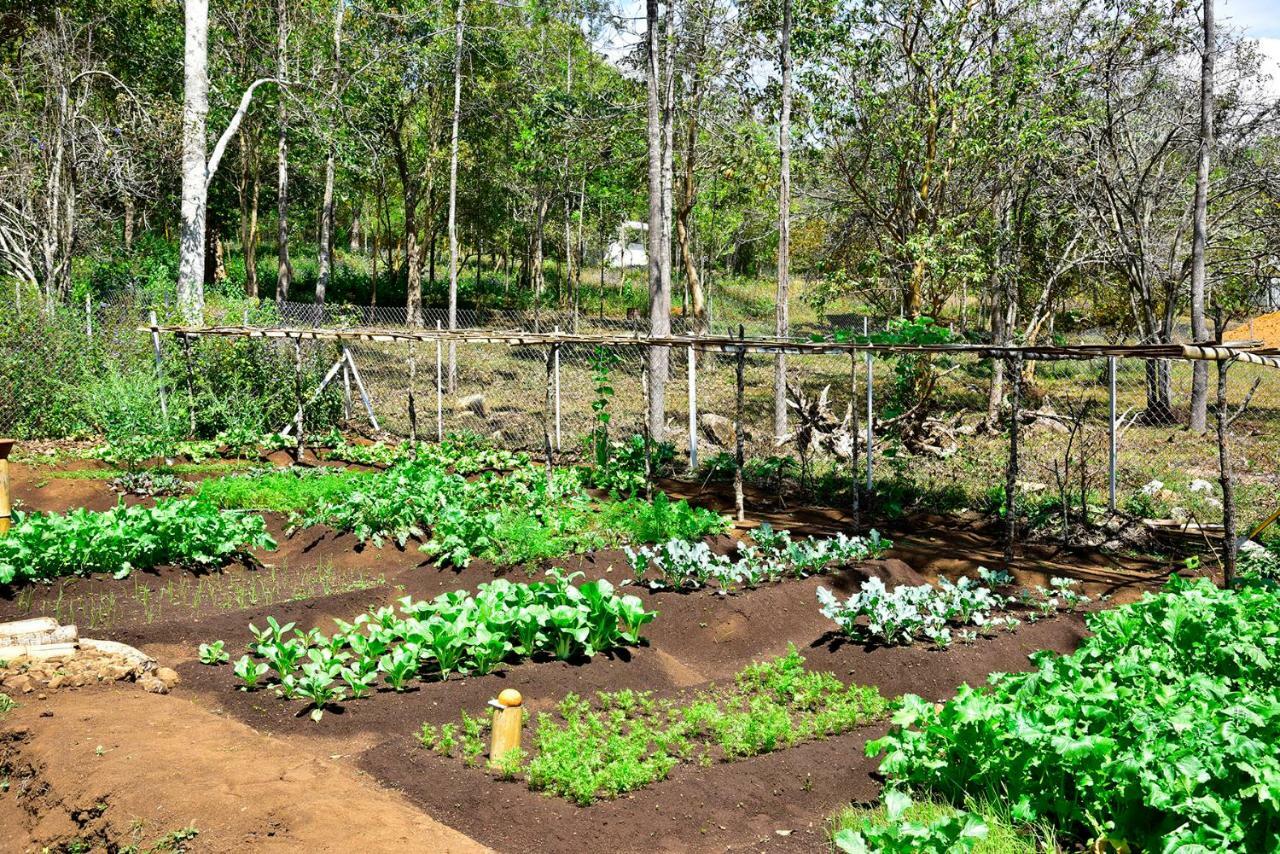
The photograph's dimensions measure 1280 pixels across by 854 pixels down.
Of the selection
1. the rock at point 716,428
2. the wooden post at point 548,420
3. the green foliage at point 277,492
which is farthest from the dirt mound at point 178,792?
the rock at point 716,428

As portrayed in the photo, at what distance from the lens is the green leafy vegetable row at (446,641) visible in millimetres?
5684

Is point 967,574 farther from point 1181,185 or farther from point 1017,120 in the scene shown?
point 1181,185

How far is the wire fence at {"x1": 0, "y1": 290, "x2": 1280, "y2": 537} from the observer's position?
11211mm

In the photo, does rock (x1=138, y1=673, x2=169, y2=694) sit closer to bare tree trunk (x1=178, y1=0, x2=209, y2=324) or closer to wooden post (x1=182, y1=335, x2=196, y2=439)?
wooden post (x1=182, y1=335, x2=196, y2=439)

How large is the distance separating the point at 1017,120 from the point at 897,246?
2.61m

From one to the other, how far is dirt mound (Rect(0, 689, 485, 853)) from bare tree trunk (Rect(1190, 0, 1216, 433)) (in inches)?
638

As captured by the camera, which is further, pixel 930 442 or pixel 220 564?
pixel 930 442

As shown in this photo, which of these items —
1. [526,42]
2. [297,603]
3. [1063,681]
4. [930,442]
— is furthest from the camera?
[526,42]

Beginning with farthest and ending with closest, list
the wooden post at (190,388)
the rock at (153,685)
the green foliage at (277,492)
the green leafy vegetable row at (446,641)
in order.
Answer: the wooden post at (190,388) → the green foliage at (277,492) → the rock at (153,685) → the green leafy vegetable row at (446,641)

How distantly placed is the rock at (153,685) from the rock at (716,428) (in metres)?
10.9

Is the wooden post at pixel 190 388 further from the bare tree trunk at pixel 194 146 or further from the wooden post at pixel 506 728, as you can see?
the wooden post at pixel 506 728

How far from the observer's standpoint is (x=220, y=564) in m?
8.53

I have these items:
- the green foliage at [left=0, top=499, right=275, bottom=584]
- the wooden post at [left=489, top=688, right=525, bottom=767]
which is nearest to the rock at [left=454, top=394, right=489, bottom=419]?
the green foliage at [left=0, top=499, right=275, bottom=584]

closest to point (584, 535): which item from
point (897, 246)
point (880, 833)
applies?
point (880, 833)
